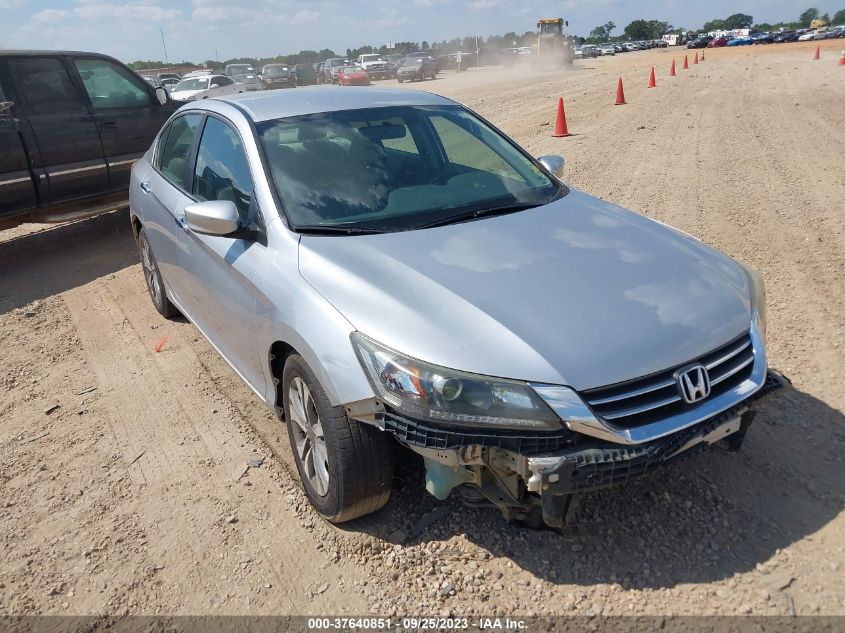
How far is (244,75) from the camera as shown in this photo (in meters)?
37.5

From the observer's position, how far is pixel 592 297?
2.70 meters

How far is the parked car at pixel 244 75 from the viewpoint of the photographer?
115 feet

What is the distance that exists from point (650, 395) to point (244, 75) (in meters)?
39.0

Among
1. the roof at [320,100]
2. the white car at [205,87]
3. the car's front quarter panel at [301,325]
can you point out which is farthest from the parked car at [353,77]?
the car's front quarter panel at [301,325]

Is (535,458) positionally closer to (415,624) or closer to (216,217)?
(415,624)

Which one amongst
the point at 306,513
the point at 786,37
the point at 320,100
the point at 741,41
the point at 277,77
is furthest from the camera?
the point at 786,37

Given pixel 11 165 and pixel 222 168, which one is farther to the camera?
pixel 11 165

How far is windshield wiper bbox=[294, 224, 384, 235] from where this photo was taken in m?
3.17

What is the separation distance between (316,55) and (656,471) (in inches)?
3707

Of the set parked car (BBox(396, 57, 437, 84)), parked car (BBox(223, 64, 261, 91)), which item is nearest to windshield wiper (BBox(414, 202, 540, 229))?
parked car (BBox(223, 64, 261, 91))

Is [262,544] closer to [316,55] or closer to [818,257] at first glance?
[818,257]

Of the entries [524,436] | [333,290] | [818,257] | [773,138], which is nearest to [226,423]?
[333,290]

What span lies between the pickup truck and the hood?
5.34m

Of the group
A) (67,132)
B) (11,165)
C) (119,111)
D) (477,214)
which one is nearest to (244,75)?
(119,111)
